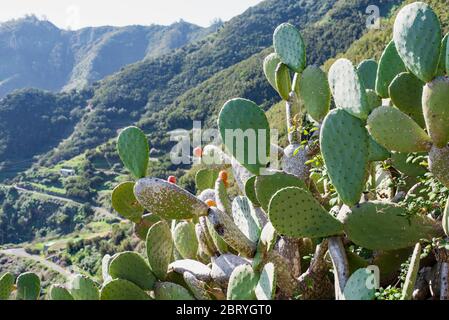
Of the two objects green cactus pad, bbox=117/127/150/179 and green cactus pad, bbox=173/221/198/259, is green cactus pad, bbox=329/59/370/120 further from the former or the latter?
green cactus pad, bbox=173/221/198/259

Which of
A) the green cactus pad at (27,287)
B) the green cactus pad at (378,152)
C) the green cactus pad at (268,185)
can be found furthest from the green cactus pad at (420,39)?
the green cactus pad at (27,287)

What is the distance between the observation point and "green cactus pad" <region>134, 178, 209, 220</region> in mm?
2084

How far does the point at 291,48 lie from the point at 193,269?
1301mm

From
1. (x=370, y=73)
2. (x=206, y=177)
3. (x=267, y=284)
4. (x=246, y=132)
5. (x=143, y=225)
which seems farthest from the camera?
(x=206, y=177)

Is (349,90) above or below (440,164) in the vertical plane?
above

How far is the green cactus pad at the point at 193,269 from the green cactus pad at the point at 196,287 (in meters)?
0.04

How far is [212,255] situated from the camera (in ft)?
8.05

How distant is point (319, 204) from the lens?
2.00 meters

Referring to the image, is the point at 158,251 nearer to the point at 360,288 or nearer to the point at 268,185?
the point at 268,185

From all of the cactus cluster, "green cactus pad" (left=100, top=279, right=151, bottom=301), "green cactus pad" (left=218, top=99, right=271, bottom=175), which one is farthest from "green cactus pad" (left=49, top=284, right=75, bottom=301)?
"green cactus pad" (left=218, top=99, right=271, bottom=175)

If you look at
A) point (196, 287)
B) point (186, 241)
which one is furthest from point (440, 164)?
point (186, 241)

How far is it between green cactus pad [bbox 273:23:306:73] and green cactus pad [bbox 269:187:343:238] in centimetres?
104

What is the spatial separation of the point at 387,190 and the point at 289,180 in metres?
0.55
